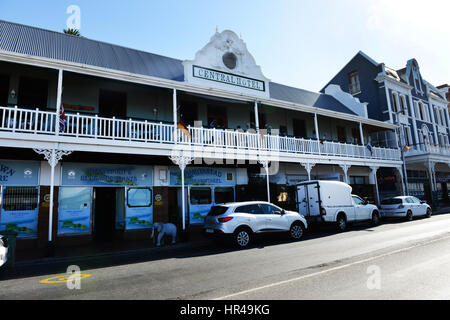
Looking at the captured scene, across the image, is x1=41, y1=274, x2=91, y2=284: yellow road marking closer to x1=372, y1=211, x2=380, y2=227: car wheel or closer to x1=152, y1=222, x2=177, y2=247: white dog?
x1=152, y1=222, x2=177, y2=247: white dog

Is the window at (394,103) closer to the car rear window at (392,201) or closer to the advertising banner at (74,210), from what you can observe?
the car rear window at (392,201)

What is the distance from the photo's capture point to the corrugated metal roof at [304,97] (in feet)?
67.2

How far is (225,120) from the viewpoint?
1700 centimetres

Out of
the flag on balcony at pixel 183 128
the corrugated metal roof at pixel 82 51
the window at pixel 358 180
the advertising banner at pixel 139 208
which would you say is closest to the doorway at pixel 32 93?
the corrugated metal roof at pixel 82 51

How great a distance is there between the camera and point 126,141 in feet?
36.7

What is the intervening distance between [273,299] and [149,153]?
27.7 feet

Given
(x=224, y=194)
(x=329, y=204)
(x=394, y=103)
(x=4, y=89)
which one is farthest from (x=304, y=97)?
(x=4, y=89)

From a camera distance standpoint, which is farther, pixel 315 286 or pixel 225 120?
pixel 225 120

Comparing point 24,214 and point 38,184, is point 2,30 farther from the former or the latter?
point 24,214

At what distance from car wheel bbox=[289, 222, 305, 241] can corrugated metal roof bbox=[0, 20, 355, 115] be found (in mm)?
9382

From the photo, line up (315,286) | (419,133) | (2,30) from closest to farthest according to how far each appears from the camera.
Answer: (315,286)
(2,30)
(419,133)

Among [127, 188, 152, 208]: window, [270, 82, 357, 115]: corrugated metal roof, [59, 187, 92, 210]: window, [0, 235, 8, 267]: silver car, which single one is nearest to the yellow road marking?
[0, 235, 8, 267]: silver car

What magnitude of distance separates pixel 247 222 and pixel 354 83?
2540 centimetres

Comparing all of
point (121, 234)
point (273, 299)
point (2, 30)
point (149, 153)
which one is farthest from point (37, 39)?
point (273, 299)
